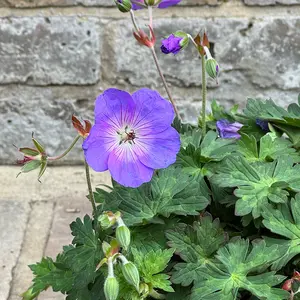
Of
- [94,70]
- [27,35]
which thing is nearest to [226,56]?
[94,70]

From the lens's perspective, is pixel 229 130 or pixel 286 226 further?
pixel 229 130

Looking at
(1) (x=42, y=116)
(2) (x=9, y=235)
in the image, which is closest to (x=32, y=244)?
(2) (x=9, y=235)

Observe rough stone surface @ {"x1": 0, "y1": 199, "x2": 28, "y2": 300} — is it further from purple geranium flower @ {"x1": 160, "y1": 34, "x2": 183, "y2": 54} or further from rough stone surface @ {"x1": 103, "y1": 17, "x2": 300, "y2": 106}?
purple geranium flower @ {"x1": 160, "y1": 34, "x2": 183, "y2": 54}

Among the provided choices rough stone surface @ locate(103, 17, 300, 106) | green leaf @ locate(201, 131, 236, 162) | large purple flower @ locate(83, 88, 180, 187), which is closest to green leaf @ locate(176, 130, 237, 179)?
green leaf @ locate(201, 131, 236, 162)

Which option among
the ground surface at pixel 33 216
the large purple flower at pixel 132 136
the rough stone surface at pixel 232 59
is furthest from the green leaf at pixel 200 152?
the rough stone surface at pixel 232 59

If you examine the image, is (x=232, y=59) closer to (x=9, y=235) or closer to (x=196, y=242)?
(x=9, y=235)

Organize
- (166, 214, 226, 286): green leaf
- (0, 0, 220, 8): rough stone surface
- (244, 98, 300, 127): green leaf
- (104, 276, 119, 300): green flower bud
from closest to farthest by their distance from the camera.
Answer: (104, 276, 119, 300): green flower bud → (166, 214, 226, 286): green leaf → (244, 98, 300, 127): green leaf → (0, 0, 220, 8): rough stone surface
